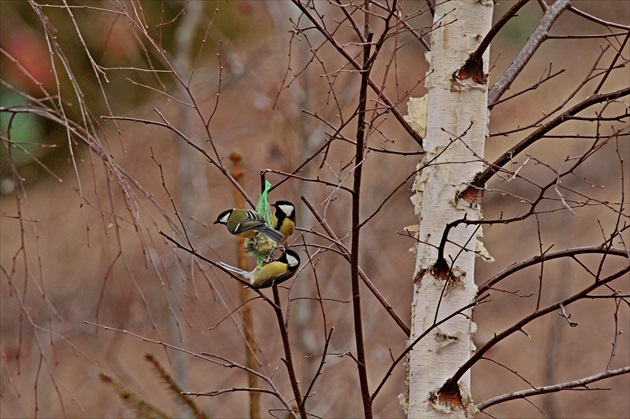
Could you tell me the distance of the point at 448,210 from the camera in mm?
2158

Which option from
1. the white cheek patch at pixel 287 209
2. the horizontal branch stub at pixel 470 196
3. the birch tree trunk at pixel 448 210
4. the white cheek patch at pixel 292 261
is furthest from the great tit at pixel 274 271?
the horizontal branch stub at pixel 470 196

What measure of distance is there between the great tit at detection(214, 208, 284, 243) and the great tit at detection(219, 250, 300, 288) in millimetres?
60

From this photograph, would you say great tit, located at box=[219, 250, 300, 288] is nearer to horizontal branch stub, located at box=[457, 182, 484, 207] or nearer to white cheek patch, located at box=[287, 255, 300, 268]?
white cheek patch, located at box=[287, 255, 300, 268]

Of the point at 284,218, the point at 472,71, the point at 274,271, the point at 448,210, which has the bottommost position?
the point at 274,271

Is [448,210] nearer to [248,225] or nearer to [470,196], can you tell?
[470,196]

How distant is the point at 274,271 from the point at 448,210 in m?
0.56

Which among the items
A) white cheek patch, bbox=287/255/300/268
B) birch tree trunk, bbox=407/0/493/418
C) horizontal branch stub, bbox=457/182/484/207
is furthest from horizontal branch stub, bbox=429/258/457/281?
white cheek patch, bbox=287/255/300/268

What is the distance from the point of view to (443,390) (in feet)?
6.83

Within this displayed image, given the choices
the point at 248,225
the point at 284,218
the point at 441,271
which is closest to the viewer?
the point at 248,225

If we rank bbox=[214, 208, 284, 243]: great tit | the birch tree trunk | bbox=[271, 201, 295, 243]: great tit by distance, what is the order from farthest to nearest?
the birch tree trunk
bbox=[271, 201, 295, 243]: great tit
bbox=[214, 208, 284, 243]: great tit

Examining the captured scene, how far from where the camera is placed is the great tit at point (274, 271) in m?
1.85

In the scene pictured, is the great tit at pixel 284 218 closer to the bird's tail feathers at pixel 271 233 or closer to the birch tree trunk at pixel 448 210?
the bird's tail feathers at pixel 271 233

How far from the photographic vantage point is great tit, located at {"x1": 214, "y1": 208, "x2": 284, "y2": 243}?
1.85 meters

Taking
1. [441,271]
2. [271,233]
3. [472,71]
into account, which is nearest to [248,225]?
[271,233]
